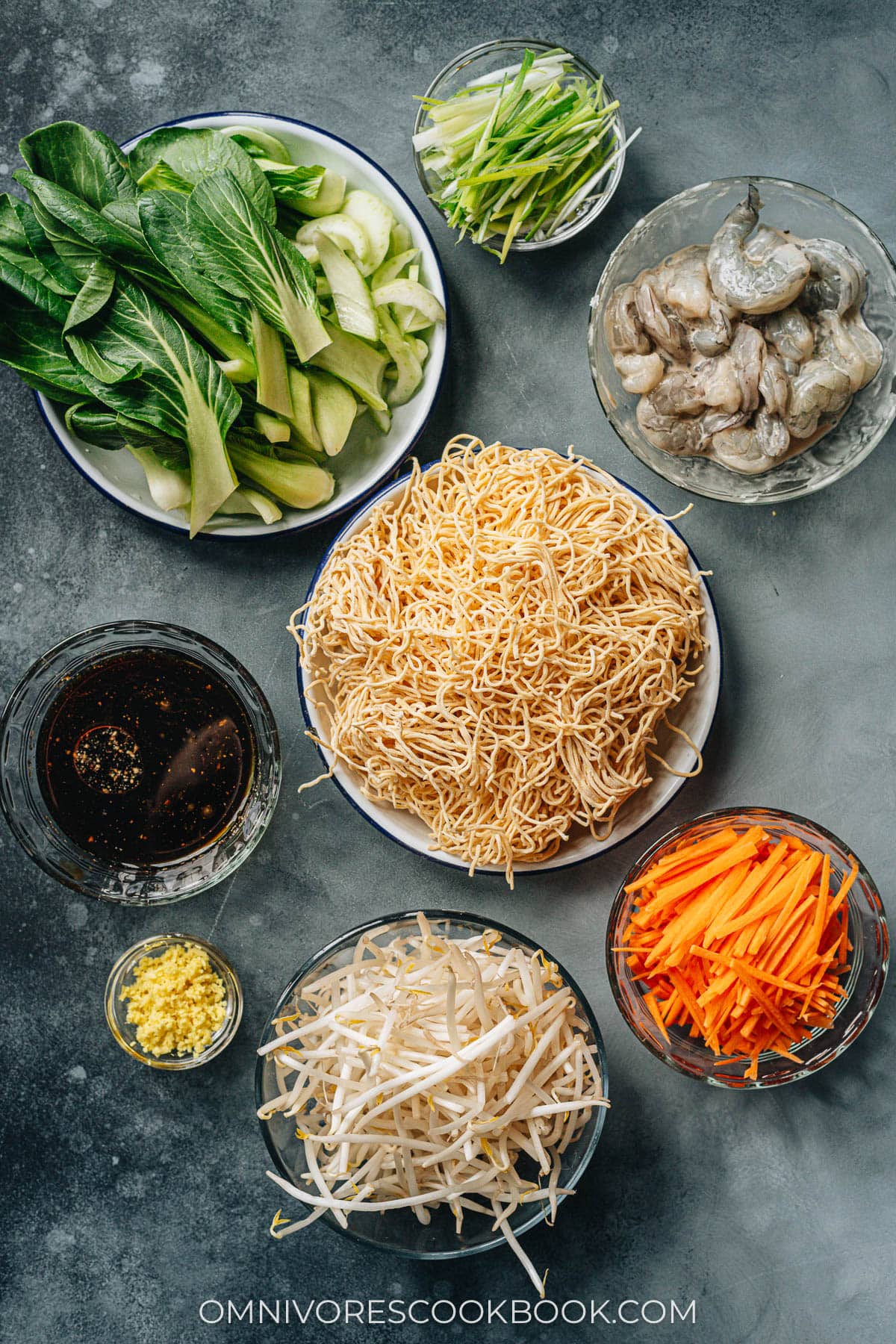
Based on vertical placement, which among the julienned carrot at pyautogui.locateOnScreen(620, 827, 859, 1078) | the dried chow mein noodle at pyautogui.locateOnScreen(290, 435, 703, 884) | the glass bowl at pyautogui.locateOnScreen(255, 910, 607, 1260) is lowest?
the glass bowl at pyautogui.locateOnScreen(255, 910, 607, 1260)

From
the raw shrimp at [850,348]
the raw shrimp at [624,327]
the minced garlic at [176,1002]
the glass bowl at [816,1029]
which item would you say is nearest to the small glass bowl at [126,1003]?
the minced garlic at [176,1002]

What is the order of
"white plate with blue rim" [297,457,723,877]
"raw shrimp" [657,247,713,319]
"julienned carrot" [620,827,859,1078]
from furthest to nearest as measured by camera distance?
"white plate with blue rim" [297,457,723,877] → "raw shrimp" [657,247,713,319] → "julienned carrot" [620,827,859,1078]

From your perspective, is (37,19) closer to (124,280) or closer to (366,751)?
(124,280)

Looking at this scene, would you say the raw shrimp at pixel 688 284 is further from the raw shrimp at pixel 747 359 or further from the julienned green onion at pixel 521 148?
the julienned green onion at pixel 521 148

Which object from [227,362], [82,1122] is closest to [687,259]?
[227,362]

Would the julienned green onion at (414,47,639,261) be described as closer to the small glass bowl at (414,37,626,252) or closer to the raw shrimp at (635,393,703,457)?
the small glass bowl at (414,37,626,252)

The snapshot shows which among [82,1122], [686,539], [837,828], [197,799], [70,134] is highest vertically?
[70,134]

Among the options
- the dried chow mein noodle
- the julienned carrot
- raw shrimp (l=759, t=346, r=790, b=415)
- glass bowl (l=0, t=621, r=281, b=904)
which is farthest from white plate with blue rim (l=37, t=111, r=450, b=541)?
the julienned carrot
